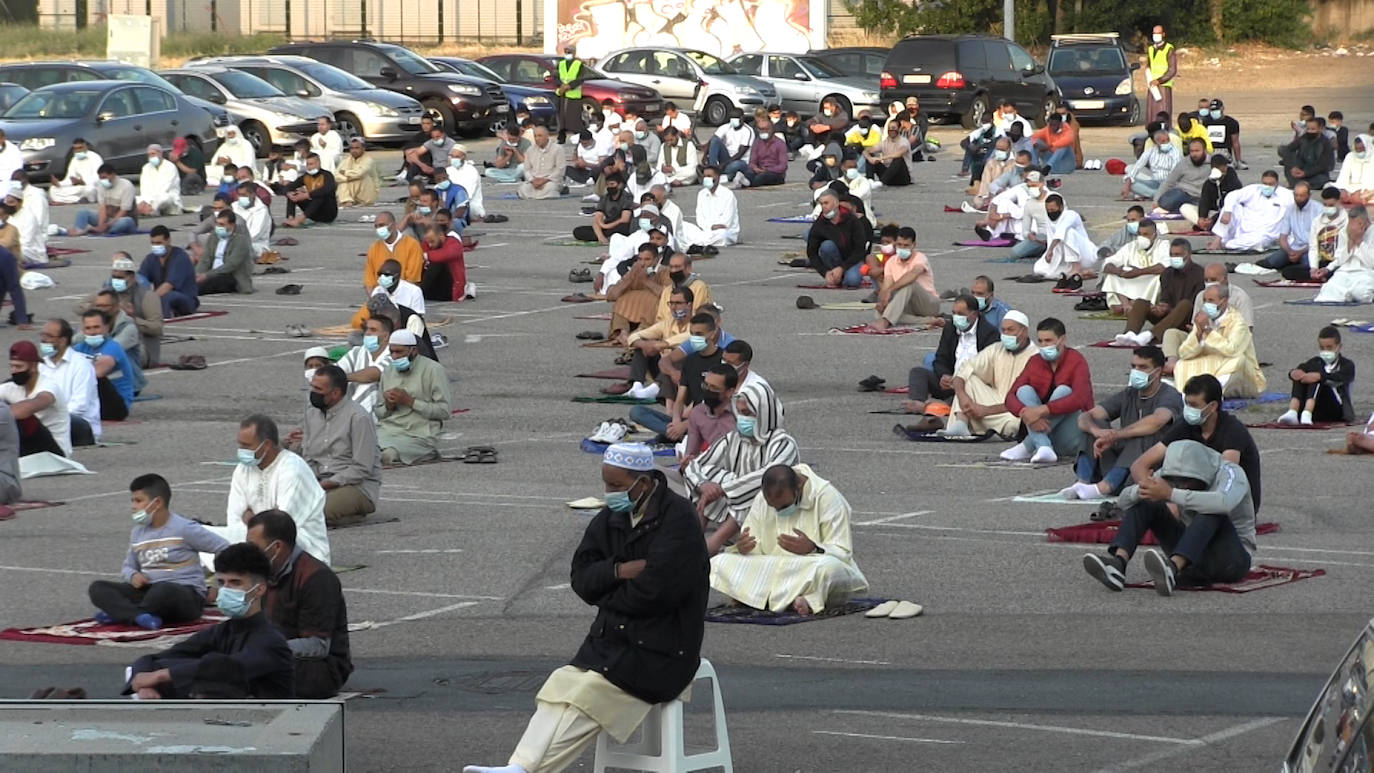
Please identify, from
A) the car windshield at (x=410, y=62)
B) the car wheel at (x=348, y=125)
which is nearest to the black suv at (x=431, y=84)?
the car windshield at (x=410, y=62)

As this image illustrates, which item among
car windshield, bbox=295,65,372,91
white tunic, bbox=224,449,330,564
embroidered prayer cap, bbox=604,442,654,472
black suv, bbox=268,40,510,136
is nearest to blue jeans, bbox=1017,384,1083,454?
white tunic, bbox=224,449,330,564

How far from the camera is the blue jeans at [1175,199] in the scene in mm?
30594

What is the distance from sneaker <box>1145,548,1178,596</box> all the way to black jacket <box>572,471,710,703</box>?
4.11 metres

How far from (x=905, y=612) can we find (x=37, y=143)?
25.3m

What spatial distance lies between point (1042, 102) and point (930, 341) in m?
20.2

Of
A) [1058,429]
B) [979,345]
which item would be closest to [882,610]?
[1058,429]

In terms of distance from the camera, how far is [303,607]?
357 inches

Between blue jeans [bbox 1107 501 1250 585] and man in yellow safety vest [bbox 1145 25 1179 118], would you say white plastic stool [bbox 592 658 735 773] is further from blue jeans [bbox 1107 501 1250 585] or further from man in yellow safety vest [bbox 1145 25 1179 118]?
man in yellow safety vest [bbox 1145 25 1179 118]

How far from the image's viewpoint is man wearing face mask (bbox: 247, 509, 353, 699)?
9.05 metres

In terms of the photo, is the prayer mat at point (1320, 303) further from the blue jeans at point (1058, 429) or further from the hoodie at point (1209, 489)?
the hoodie at point (1209, 489)

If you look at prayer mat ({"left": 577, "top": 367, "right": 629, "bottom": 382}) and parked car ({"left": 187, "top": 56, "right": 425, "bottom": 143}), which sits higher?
parked car ({"left": 187, "top": 56, "right": 425, "bottom": 143})

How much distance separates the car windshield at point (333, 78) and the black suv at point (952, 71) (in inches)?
399

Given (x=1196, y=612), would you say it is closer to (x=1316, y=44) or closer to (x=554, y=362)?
(x=554, y=362)

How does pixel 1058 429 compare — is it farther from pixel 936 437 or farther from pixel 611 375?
pixel 611 375
